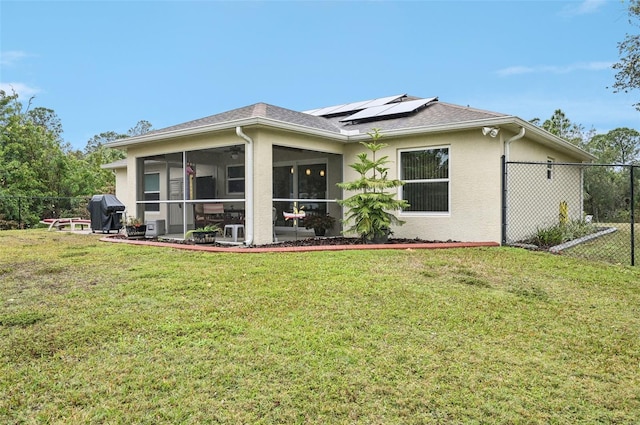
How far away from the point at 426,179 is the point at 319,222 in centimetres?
290

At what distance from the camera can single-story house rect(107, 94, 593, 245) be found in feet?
27.7

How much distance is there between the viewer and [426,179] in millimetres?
9219

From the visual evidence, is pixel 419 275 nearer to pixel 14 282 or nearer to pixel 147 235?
pixel 14 282

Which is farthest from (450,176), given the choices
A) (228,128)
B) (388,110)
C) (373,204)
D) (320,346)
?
(320,346)

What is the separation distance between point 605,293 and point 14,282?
294 inches

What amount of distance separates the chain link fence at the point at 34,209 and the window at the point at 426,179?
1562 cm

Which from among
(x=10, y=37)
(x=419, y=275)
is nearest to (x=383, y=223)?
(x=419, y=275)

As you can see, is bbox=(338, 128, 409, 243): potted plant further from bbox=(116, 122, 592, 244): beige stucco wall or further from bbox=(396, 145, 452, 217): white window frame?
A: bbox=(116, 122, 592, 244): beige stucco wall

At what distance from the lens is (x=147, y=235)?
10578 millimetres

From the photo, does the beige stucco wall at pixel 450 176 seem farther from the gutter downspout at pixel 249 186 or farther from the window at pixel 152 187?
the window at pixel 152 187

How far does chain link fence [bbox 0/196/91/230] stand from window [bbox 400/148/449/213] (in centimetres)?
1562

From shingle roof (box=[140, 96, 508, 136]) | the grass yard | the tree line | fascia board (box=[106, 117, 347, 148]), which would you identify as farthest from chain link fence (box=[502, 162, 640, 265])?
the tree line

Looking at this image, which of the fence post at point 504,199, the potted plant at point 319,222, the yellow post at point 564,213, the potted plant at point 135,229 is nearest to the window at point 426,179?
the fence post at point 504,199

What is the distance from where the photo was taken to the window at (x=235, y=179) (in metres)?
13.2
